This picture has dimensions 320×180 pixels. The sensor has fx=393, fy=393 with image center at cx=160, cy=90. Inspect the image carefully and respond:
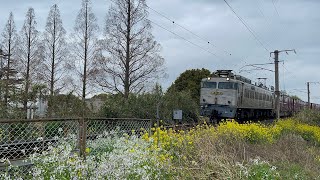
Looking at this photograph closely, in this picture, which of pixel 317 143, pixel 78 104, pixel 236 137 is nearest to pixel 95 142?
pixel 236 137

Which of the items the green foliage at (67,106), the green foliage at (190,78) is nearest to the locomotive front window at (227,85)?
the green foliage at (67,106)

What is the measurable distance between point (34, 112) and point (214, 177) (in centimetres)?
1002

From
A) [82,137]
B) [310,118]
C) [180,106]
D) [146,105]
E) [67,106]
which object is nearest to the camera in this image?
[82,137]

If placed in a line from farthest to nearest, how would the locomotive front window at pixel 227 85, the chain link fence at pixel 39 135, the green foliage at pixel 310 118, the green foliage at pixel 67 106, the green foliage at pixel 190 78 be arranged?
the green foliage at pixel 190 78 < the green foliage at pixel 310 118 < the locomotive front window at pixel 227 85 < the green foliage at pixel 67 106 < the chain link fence at pixel 39 135

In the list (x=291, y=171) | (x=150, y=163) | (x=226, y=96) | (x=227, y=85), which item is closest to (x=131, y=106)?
(x=226, y=96)

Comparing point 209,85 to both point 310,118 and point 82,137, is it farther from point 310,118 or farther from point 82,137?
point 82,137

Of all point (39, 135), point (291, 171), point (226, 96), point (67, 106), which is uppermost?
point (226, 96)

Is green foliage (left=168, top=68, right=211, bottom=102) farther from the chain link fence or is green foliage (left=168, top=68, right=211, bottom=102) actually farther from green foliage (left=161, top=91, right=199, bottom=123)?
the chain link fence

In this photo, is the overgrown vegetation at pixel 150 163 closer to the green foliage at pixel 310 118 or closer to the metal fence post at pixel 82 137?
the metal fence post at pixel 82 137

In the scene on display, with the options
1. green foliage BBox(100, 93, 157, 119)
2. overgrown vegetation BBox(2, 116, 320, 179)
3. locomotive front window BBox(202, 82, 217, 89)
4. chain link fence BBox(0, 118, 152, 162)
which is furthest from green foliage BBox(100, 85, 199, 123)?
chain link fence BBox(0, 118, 152, 162)

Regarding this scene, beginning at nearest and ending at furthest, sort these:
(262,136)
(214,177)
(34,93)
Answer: (214,177), (262,136), (34,93)

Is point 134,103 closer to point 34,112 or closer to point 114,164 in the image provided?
point 34,112

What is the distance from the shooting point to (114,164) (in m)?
4.39

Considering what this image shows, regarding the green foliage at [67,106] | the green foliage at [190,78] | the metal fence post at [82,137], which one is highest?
the green foliage at [190,78]
